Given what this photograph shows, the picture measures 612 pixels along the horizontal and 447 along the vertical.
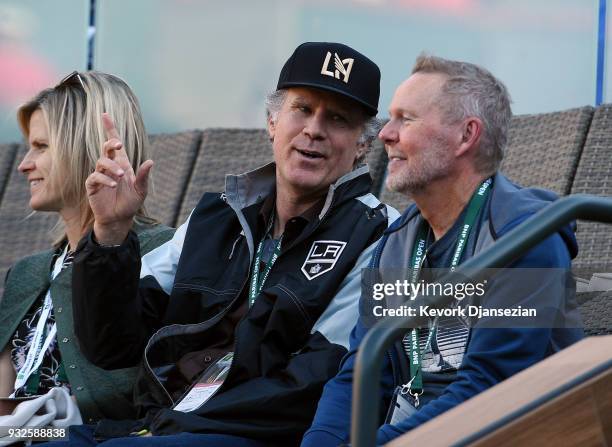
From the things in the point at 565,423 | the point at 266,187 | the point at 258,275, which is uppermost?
the point at 565,423

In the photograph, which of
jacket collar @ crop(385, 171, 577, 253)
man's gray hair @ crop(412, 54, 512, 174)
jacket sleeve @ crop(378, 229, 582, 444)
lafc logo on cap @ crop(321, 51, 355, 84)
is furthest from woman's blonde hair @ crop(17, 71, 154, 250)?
jacket sleeve @ crop(378, 229, 582, 444)

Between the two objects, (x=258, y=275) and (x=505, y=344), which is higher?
(x=505, y=344)

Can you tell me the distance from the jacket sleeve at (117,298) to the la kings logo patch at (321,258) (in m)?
0.47

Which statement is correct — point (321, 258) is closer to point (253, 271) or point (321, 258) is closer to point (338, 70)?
point (253, 271)

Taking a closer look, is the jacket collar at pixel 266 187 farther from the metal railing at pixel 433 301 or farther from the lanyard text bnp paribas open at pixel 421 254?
the metal railing at pixel 433 301

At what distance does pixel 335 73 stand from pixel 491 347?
1071mm

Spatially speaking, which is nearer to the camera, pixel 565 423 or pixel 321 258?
pixel 565 423

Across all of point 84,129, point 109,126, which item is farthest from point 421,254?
point 84,129

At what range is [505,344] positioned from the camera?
8.57ft

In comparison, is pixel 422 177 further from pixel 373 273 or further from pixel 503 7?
pixel 503 7

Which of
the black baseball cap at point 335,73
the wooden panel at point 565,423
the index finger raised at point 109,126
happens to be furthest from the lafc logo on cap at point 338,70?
the wooden panel at point 565,423

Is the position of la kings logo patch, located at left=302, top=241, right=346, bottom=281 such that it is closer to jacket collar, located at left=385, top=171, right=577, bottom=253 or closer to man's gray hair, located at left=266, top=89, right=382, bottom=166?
man's gray hair, located at left=266, top=89, right=382, bottom=166

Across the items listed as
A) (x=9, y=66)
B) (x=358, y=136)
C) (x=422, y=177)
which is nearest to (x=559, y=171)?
(x=358, y=136)

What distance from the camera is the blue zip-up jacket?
260 centimetres
